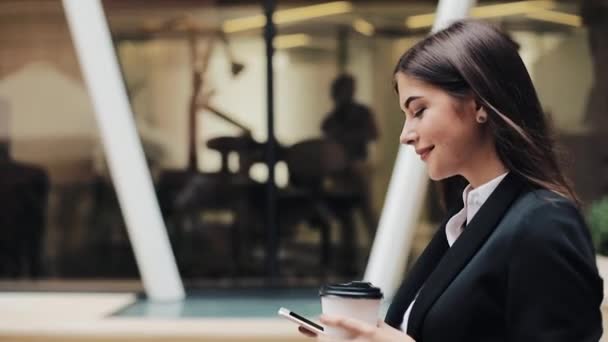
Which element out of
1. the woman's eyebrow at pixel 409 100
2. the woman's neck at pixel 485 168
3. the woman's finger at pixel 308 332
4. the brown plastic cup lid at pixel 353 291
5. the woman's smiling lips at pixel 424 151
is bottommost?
the woman's finger at pixel 308 332

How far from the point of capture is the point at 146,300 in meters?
8.84

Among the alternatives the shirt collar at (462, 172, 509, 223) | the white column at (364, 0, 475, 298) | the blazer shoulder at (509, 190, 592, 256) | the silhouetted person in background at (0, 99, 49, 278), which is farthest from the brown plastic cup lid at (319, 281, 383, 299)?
the silhouetted person in background at (0, 99, 49, 278)

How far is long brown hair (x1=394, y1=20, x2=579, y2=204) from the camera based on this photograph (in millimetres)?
2090

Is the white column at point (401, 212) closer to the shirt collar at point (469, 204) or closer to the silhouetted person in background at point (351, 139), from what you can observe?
the silhouetted person in background at point (351, 139)

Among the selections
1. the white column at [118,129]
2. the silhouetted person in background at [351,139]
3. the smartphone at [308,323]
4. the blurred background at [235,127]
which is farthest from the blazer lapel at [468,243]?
the silhouetted person in background at [351,139]

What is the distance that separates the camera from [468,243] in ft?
7.02

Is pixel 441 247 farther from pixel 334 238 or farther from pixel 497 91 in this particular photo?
pixel 334 238

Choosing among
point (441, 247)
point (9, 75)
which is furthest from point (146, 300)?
point (441, 247)

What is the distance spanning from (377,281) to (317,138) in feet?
8.08

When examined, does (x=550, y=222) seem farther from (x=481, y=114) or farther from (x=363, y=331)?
(x=363, y=331)

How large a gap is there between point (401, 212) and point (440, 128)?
19.7 ft

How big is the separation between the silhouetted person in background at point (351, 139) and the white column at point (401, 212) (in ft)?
6.07

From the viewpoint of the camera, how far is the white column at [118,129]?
27.0ft

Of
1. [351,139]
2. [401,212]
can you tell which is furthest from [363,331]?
[351,139]
